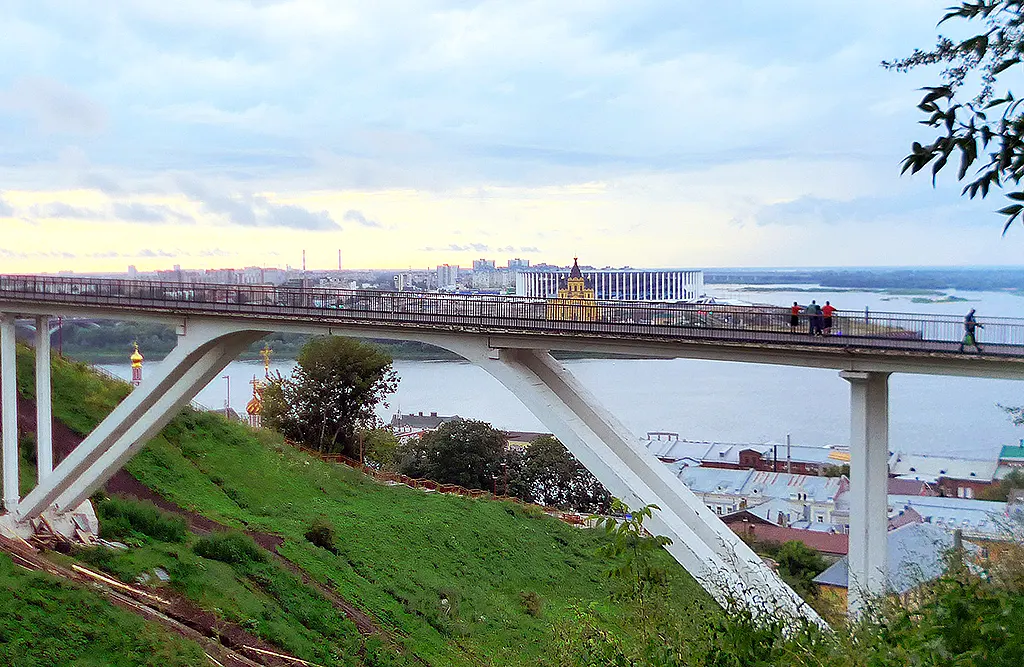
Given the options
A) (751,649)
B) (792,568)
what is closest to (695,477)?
(792,568)

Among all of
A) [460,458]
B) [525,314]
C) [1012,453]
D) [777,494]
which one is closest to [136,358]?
[460,458]

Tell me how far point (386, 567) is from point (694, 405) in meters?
35.2

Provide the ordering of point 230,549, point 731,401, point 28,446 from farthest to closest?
point 731,401 → point 28,446 → point 230,549

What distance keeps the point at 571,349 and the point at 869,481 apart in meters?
3.34

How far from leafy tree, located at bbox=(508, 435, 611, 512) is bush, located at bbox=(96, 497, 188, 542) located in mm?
16115

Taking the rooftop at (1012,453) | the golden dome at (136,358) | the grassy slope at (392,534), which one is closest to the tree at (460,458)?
the grassy slope at (392,534)

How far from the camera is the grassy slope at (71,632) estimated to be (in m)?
9.12

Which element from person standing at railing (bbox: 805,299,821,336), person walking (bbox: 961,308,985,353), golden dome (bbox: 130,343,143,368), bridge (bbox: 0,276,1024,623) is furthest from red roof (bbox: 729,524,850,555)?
golden dome (bbox: 130,343,143,368)

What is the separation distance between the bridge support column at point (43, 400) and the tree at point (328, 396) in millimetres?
13514

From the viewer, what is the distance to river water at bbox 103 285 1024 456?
37125mm

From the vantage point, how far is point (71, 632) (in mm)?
9586

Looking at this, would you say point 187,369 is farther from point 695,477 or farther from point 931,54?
point 695,477

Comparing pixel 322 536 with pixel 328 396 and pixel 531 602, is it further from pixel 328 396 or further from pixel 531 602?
pixel 328 396

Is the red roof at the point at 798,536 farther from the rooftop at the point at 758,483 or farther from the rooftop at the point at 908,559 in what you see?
the rooftop at the point at 908,559
